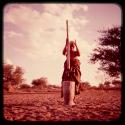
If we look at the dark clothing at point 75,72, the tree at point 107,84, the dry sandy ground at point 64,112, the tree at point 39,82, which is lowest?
the dry sandy ground at point 64,112

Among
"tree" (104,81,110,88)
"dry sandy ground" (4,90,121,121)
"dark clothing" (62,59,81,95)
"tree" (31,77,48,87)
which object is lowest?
"dry sandy ground" (4,90,121,121)

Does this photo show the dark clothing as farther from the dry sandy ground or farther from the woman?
the dry sandy ground

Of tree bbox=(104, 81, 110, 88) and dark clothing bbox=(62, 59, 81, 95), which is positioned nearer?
dark clothing bbox=(62, 59, 81, 95)

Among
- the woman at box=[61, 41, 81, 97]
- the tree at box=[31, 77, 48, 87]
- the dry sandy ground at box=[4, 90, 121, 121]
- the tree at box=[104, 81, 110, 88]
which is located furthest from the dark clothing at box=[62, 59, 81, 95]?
the tree at box=[31, 77, 48, 87]

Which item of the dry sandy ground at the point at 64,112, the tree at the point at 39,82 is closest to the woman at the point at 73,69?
the dry sandy ground at the point at 64,112

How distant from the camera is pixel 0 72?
646 centimetres

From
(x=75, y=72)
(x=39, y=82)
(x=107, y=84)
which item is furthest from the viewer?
(x=39, y=82)

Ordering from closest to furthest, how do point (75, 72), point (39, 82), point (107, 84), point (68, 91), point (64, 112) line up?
point (64, 112), point (68, 91), point (75, 72), point (107, 84), point (39, 82)

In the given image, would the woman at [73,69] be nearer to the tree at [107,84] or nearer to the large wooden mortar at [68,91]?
the large wooden mortar at [68,91]

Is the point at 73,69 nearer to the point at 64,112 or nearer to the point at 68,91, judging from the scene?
the point at 68,91

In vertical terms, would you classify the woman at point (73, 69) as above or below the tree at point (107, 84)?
above

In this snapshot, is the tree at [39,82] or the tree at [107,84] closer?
the tree at [107,84]

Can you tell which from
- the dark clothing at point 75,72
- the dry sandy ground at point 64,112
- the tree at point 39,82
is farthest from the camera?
the tree at point 39,82

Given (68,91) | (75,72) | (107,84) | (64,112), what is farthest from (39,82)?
(64,112)
